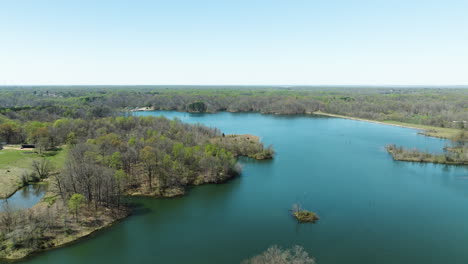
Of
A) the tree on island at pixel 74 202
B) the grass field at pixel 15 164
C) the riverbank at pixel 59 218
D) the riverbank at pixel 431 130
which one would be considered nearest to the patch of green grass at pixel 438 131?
the riverbank at pixel 431 130

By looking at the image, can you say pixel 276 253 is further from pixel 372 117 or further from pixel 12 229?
pixel 372 117

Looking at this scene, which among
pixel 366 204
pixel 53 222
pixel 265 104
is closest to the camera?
pixel 53 222

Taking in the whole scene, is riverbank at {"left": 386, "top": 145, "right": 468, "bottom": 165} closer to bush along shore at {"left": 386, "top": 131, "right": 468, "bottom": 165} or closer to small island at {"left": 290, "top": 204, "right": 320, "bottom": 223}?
bush along shore at {"left": 386, "top": 131, "right": 468, "bottom": 165}

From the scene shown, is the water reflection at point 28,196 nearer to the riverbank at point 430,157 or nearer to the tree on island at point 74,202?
the tree on island at point 74,202

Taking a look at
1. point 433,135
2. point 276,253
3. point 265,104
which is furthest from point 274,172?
point 265,104

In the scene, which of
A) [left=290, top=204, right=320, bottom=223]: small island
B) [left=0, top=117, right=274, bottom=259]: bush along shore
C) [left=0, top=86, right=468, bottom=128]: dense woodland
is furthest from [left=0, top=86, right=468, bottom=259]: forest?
[left=290, top=204, right=320, bottom=223]: small island

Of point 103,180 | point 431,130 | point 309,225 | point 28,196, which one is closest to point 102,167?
point 103,180
